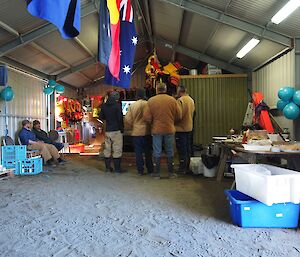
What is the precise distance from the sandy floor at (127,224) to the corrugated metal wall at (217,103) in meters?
4.74

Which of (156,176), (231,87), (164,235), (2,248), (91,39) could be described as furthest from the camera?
(231,87)

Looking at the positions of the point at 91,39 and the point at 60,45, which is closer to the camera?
the point at 60,45

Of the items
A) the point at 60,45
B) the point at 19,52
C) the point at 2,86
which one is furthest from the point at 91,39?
Answer: the point at 2,86

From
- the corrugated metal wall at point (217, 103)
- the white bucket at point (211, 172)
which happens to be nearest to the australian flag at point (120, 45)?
the white bucket at point (211, 172)

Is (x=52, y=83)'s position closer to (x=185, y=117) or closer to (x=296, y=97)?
(x=185, y=117)

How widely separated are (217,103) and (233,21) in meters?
3.51

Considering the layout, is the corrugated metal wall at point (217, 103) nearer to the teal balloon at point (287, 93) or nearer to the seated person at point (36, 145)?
the teal balloon at point (287, 93)

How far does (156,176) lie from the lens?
5.62 metres

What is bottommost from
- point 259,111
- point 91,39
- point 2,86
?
point 259,111

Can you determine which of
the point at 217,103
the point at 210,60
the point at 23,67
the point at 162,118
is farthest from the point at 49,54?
the point at 217,103

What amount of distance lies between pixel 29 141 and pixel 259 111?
5.73 m

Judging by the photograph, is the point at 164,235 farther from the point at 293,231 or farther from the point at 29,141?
the point at 29,141

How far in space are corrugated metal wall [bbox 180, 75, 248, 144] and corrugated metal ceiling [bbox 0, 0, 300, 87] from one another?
73 centimetres

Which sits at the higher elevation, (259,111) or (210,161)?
(259,111)
